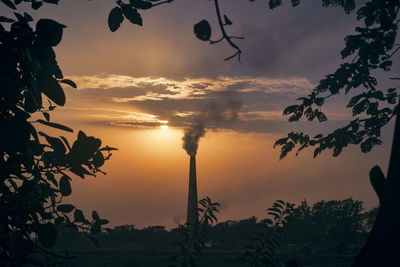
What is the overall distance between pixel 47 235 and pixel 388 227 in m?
2.50

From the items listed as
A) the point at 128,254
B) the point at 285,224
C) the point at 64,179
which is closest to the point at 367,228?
the point at 128,254

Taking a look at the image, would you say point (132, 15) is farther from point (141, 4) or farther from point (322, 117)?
point (322, 117)

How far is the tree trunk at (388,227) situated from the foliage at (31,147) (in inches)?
85.5

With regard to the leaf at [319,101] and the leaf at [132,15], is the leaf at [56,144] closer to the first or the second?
the leaf at [132,15]

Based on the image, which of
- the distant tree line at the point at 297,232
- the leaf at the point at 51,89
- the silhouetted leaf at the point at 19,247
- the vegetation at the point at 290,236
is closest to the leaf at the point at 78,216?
the silhouetted leaf at the point at 19,247

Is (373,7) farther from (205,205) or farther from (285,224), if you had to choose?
(205,205)

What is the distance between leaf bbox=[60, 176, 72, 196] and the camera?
9.02 ft

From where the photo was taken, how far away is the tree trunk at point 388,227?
278 centimetres

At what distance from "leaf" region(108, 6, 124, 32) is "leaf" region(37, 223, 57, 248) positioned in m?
1.30

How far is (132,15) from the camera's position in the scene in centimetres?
240

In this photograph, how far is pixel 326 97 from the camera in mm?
5996

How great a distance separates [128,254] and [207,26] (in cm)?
1006

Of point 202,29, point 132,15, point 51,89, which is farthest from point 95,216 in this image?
point 202,29

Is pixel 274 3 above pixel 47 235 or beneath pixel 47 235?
above
